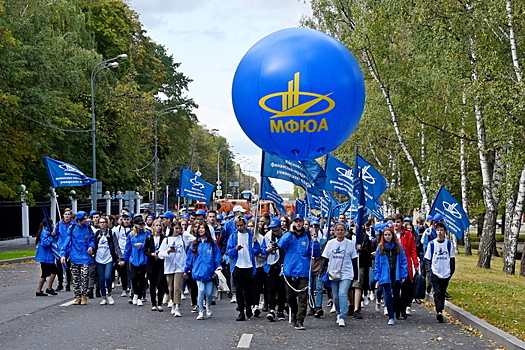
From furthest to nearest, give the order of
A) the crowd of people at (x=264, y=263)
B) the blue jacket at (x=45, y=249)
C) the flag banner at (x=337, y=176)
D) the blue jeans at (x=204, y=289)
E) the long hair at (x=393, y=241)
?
the flag banner at (x=337, y=176), the blue jacket at (x=45, y=249), the blue jeans at (x=204, y=289), the long hair at (x=393, y=241), the crowd of people at (x=264, y=263)

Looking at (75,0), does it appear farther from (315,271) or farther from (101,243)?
(315,271)

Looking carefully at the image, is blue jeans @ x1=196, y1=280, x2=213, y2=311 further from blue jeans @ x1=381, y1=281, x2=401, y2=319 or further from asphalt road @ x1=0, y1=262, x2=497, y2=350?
blue jeans @ x1=381, y1=281, x2=401, y2=319

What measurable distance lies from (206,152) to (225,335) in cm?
11462

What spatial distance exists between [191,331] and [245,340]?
111 cm

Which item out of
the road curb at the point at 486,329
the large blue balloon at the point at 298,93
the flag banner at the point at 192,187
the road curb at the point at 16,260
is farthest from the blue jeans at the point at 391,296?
the road curb at the point at 16,260

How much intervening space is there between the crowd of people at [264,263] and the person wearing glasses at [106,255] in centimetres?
2

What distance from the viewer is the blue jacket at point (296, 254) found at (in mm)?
11867

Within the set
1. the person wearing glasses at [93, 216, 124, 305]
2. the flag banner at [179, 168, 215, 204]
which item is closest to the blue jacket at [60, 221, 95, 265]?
the person wearing glasses at [93, 216, 124, 305]

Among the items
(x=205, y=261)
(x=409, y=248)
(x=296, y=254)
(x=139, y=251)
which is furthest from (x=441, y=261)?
(x=139, y=251)

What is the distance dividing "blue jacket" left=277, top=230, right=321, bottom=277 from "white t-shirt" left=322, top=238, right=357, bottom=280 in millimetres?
478

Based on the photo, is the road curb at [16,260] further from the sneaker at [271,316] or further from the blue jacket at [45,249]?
the sneaker at [271,316]

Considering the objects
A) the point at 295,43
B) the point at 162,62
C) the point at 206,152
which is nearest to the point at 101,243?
the point at 295,43

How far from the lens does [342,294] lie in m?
12.2

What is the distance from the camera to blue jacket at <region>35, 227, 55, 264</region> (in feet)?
52.0
